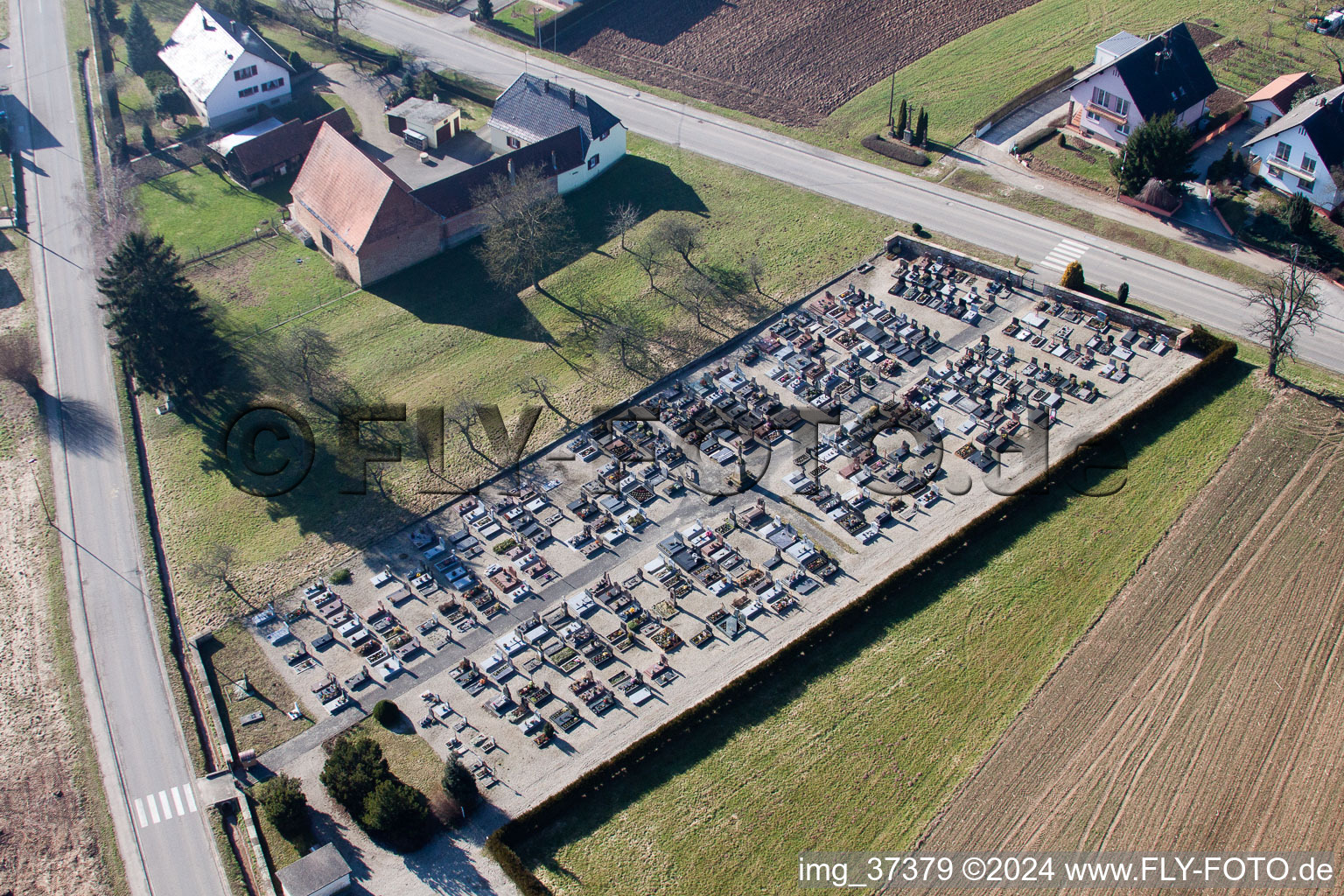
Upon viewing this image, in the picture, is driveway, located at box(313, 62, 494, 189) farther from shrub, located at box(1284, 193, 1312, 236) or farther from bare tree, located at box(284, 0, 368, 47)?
shrub, located at box(1284, 193, 1312, 236)

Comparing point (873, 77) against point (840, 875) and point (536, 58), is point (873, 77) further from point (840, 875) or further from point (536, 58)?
point (840, 875)

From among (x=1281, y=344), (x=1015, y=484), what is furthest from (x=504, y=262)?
(x=1281, y=344)

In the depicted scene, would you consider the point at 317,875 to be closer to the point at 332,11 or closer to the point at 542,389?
the point at 542,389

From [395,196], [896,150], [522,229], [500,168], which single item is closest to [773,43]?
[896,150]

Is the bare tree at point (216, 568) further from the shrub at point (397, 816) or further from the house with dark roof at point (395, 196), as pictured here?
the house with dark roof at point (395, 196)

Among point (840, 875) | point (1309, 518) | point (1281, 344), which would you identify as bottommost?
point (840, 875)

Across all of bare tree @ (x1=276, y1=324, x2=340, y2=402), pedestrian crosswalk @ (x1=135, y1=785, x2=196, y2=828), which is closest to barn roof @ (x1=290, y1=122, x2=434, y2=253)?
bare tree @ (x1=276, y1=324, x2=340, y2=402)
